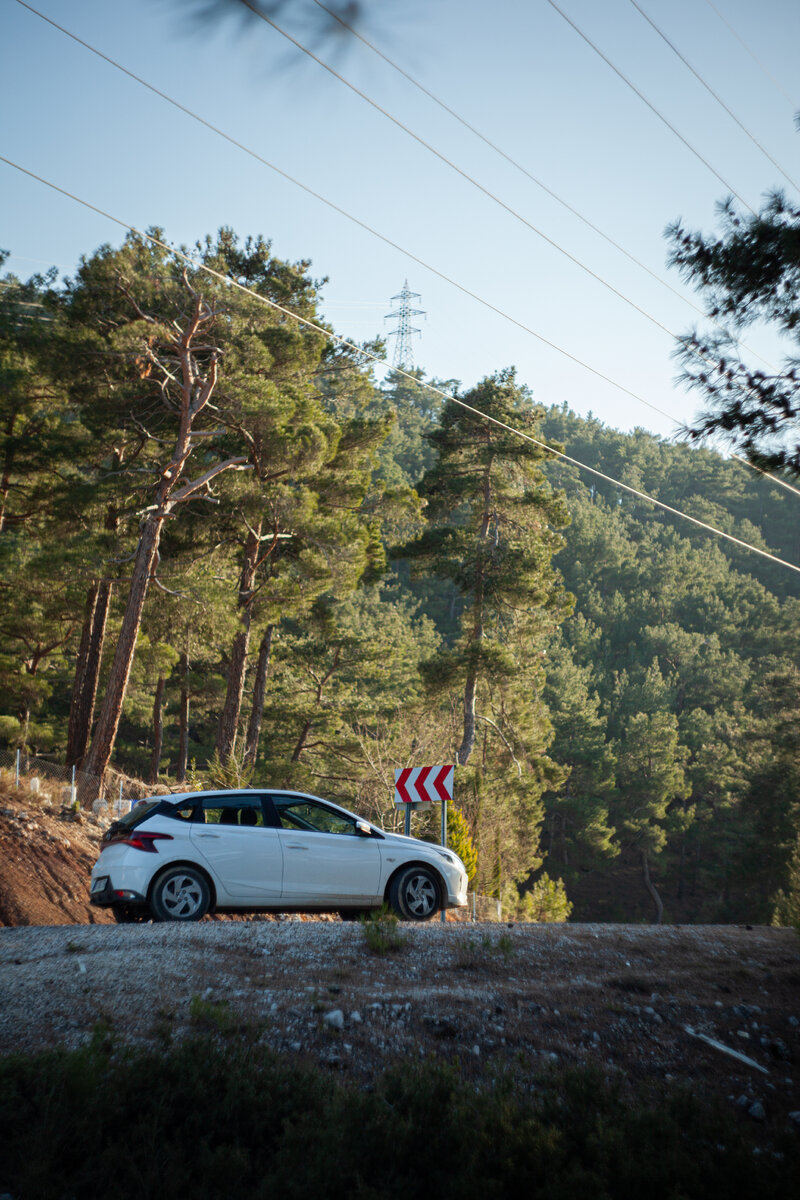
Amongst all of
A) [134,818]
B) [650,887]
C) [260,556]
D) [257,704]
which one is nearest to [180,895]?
[134,818]

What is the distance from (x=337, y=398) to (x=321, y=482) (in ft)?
11.9

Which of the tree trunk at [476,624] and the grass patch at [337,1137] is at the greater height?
the tree trunk at [476,624]

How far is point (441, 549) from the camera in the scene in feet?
96.1

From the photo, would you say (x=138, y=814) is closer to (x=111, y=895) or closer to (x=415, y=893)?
(x=111, y=895)

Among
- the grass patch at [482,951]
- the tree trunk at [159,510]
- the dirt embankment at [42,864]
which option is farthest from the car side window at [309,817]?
the tree trunk at [159,510]

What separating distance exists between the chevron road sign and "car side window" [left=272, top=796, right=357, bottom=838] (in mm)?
2706

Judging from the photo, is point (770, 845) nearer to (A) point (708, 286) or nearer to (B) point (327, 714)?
(B) point (327, 714)

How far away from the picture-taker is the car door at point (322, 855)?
9164 millimetres

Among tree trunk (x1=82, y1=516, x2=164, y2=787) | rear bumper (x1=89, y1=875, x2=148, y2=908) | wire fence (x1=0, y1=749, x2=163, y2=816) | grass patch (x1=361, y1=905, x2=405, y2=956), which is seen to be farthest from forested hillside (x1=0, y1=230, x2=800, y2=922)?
rear bumper (x1=89, y1=875, x2=148, y2=908)

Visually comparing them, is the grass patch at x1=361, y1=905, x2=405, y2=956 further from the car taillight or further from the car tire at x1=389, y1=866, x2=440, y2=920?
the car taillight

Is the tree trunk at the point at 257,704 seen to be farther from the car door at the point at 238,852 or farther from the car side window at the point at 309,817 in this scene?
the car door at the point at 238,852

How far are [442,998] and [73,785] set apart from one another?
14.9 m

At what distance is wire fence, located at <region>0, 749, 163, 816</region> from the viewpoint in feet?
57.5

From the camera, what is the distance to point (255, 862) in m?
9.02
